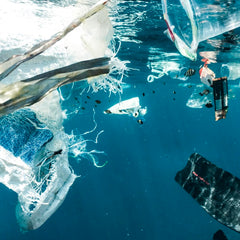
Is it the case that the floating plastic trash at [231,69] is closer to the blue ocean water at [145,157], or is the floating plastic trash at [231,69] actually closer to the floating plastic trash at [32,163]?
the blue ocean water at [145,157]

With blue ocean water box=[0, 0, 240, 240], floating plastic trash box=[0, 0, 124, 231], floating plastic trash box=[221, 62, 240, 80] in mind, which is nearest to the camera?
floating plastic trash box=[0, 0, 124, 231]

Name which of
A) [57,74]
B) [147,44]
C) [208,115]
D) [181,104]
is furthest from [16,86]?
[208,115]

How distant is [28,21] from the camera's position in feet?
18.5

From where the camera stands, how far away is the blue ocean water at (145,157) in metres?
10.2

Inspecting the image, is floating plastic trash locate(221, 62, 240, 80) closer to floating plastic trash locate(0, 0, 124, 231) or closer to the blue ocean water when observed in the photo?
the blue ocean water

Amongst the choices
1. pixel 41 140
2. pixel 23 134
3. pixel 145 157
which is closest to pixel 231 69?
pixel 41 140

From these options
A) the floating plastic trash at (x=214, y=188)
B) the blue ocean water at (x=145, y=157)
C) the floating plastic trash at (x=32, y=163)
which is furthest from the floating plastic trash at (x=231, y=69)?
the floating plastic trash at (x=32, y=163)

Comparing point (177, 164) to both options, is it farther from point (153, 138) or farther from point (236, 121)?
point (236, 121)

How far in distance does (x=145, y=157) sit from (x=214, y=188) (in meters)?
52.0

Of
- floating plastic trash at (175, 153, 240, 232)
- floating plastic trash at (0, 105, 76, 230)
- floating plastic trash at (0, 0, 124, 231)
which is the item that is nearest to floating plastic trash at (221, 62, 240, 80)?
floating plastic trash at (175, 153, 240, 232)

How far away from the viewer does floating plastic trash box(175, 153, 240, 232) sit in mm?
6922

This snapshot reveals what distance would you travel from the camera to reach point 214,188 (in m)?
7.38

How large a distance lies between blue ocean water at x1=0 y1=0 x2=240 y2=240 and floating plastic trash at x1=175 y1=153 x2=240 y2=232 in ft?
16.5

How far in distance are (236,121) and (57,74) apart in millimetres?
60179
